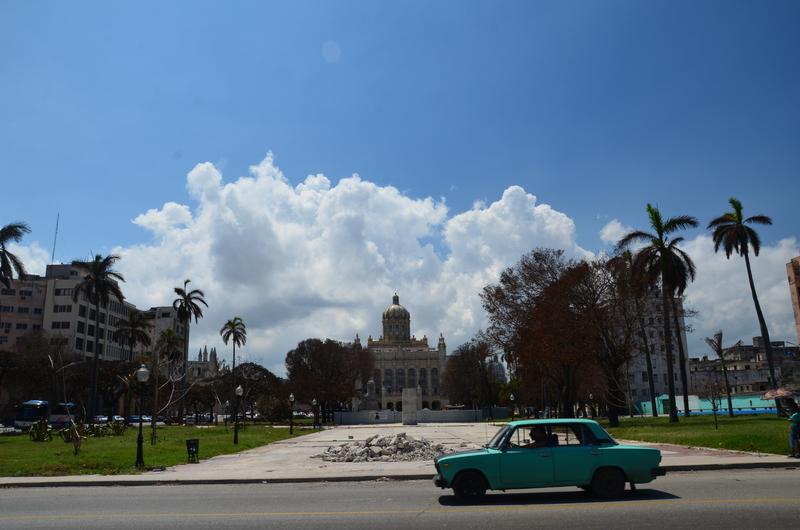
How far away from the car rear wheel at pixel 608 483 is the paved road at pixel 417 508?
0.30 m

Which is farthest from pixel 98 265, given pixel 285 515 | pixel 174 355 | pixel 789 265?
pixel 789 265

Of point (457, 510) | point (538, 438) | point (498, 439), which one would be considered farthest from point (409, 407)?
point (457, 510)

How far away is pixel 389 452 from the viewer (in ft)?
77.4

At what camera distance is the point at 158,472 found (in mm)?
19641

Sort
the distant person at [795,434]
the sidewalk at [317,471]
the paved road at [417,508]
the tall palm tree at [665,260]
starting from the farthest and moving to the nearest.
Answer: the tall palm tree at [665,260]
the distant person at [795,434]
the sidewalk at [317,471]
the paved road at [417,508]

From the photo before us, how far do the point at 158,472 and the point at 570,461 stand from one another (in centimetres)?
1393

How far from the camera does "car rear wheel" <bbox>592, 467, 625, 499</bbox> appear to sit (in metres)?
11.2

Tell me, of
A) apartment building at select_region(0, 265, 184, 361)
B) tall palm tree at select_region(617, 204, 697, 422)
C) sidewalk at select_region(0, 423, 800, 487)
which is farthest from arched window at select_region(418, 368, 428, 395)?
sidewalk at select_region(0, 423, 800, 487)

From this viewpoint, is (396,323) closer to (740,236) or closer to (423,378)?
(423,378)

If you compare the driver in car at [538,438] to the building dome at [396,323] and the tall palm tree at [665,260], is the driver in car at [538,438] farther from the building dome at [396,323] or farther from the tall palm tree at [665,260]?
the building dome at [396,323]

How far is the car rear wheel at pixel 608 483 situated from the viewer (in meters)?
11.2

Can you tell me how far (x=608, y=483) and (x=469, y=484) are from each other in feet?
8.14

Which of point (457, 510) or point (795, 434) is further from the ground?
point (795, 434)

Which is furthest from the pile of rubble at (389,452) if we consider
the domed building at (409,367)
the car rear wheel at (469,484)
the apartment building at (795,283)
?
the domed building at (409,367)
